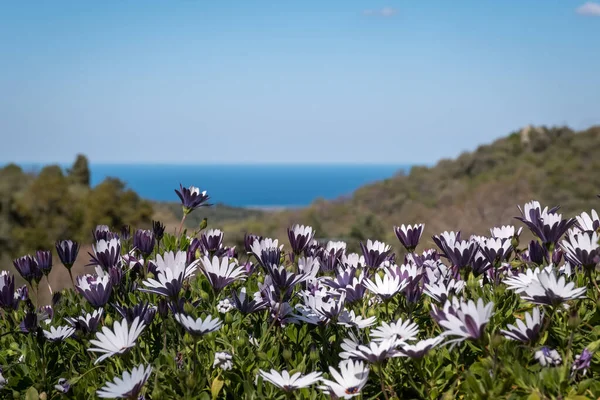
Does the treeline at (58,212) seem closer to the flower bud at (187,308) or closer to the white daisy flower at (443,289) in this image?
the flower bud at (187,308)

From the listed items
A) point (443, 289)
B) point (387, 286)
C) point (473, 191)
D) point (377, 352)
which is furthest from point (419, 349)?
point (473, 191)

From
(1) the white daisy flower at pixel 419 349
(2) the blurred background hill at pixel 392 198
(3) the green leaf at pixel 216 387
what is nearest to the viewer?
(1) the white daisy flower at pixel 419 349

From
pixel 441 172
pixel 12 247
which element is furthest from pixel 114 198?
pixel 441 172

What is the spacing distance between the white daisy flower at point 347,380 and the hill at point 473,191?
36.7ft

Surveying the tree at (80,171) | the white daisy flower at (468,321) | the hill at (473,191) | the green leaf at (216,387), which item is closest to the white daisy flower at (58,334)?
the green leaf at (216,387)

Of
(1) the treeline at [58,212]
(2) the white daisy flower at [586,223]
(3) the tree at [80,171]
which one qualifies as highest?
(2) the white daisy flower at [586,223]

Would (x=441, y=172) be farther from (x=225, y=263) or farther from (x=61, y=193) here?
(x=225, y=263)

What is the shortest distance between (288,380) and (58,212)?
74.4ft

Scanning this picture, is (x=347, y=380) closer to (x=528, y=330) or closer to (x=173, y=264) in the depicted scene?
(x=528, y=330)

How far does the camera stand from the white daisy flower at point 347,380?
1.65 metres

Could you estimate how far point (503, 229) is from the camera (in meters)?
2.67

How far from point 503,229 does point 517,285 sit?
0.80 metres

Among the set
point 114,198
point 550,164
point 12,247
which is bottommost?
point 12,247

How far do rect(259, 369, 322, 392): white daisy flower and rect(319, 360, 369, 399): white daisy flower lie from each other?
38 millimetres
